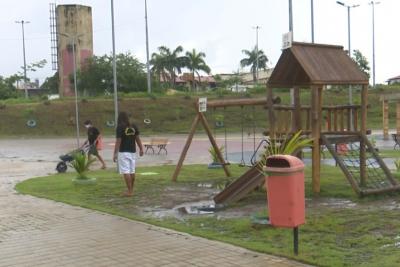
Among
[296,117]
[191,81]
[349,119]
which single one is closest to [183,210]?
[296,117]

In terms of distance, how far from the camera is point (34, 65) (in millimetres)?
86188

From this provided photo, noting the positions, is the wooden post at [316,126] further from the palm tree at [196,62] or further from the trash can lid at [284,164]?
the palm tree at [196,62]

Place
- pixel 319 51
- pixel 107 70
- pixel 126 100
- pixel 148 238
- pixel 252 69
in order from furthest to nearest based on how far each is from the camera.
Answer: pixel 252 69 → pixel 107 70 → pixel 126 100 → pixel 319 51 → pixel 148 238

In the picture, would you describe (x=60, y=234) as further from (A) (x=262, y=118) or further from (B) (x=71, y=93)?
(B) (x=71, y=93)

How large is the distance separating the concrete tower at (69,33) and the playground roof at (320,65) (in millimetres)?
63136

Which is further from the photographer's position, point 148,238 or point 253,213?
point 253,213

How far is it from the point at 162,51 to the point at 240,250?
85.4 metres

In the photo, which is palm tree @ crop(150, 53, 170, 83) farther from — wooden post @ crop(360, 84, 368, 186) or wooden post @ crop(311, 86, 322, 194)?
wooden post @ crop(311, 86, 322, 194)

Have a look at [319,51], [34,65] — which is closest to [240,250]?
[319,51]

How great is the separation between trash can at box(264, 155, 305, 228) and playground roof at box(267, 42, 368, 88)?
5.09 m

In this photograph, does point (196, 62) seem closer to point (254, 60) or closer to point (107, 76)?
point (254, 60)

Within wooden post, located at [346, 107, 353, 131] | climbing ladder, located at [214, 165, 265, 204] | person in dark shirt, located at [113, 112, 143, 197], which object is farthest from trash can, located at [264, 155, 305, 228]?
wooden post, located at [346, 107, 353, 131]

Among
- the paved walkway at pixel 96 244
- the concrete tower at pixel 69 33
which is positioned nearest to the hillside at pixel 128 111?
the concrete tower at pixel 69 33

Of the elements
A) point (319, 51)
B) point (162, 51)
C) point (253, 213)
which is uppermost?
point (162, 51)
